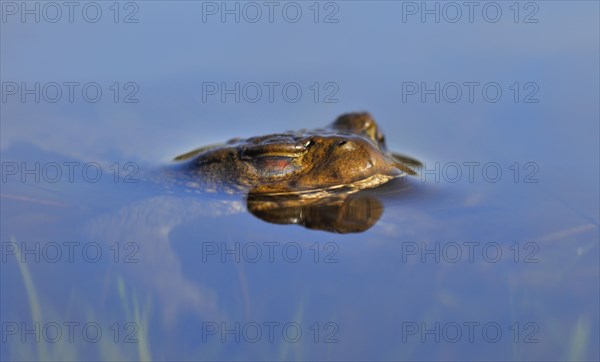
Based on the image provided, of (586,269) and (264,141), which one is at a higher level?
(264,141)

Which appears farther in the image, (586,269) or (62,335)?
(586,269)

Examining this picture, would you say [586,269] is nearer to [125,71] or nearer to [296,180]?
[296,180]

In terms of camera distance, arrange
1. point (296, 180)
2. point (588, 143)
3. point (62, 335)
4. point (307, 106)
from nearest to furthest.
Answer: point (62, 335), point (296, 180), point (588, 143), point (307, 106)

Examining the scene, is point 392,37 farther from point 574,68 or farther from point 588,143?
point 588,143

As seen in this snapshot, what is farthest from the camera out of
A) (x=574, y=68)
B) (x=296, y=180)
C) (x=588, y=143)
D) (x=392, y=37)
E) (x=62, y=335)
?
(x=392, y=37)

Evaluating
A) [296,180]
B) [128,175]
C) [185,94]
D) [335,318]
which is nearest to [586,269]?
[335,318]

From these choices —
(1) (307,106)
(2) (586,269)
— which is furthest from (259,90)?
(2) (586,269)
